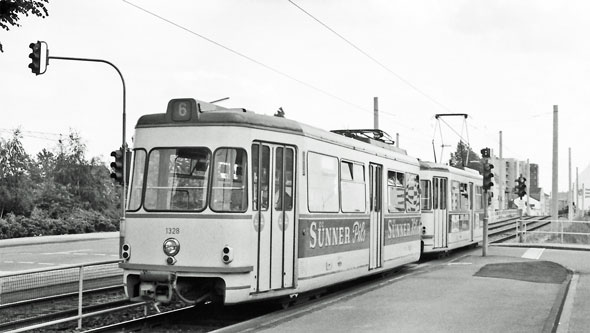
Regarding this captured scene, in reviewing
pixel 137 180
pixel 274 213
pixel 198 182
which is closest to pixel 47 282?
pixel 137 180

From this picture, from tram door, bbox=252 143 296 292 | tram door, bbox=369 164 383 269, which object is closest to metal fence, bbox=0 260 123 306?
tram door, bbox=252 143 296 292

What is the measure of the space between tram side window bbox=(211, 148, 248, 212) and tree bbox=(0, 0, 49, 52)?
3.08 metres

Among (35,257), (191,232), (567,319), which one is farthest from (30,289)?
(35,257)

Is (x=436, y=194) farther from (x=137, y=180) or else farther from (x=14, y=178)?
(x=14, y=178)

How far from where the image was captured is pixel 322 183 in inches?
480

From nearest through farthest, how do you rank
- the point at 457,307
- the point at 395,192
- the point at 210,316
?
the point at 457,307 → the point at 210,316 → the point at 395,192

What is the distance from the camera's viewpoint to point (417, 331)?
30.6ft

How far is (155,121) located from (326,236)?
3552mm

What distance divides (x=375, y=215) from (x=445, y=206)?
8.50m

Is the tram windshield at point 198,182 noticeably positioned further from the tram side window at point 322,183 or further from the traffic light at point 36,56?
the traffic light at point 36,56

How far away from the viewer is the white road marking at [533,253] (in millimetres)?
23242

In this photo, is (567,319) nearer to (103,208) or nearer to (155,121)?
(155,121)

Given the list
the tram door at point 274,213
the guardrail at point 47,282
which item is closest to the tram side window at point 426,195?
the guardrail at point 47,282

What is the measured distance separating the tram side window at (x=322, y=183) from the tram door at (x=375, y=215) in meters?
2.06
